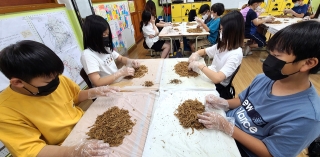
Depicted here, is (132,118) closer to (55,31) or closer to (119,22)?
(55,31)

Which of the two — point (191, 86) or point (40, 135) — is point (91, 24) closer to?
point (40, 135)

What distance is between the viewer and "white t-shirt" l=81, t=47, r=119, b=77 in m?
1.42

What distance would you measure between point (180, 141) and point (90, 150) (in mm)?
515

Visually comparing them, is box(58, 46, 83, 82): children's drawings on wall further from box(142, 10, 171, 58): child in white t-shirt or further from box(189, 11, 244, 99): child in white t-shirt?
box(189, 11, 244, 99): child in white t-shirt

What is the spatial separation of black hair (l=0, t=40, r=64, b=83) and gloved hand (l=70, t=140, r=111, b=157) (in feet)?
1.50

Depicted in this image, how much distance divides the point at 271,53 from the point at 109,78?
1.34m

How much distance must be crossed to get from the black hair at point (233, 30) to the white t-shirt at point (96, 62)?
1.34 m

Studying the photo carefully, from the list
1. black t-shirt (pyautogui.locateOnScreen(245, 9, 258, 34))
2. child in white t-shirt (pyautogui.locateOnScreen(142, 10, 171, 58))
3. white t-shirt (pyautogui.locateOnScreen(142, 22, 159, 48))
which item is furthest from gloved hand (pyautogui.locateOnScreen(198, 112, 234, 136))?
black t-shirt (pyautogui.locateOnScreen(245, 9, 258, 34))

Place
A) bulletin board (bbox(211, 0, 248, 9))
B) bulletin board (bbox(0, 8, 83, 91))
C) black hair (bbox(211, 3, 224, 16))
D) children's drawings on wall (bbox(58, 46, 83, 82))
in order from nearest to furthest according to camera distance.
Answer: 1. bulletin board (bbox(0, 8, 83, 91))
2. children's drawings on wall (bbox(58, 46, 83, 82))
3. black hair (bbox(211, 3, 224, 16))
4. bulletin board (bbox(211, 0, 248, 9))

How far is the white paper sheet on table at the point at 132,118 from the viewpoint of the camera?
0.84 metres

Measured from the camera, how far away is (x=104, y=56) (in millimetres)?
1631

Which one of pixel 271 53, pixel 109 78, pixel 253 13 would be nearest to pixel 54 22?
pixel 109 78

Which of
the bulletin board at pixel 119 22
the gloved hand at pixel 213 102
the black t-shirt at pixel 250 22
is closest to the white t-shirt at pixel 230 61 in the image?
the gloved hand at pixel 213 102

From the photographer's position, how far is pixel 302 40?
657 mm
